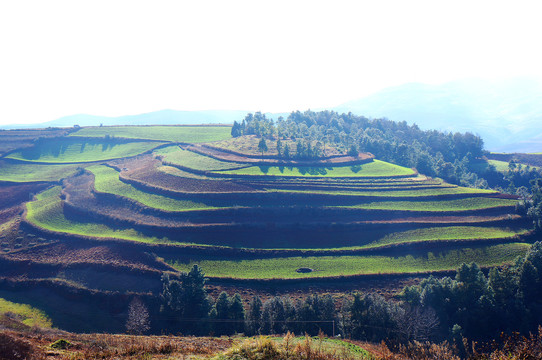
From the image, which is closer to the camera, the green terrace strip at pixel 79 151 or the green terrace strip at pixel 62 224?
the green terrace strip at pixel 62 224

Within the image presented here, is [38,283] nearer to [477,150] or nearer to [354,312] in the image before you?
[354,312]

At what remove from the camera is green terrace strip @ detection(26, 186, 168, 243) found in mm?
70812

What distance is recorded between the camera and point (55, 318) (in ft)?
169

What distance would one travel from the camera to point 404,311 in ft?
143

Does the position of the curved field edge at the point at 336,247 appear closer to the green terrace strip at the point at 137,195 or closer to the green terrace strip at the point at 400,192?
the green terrace strip at the point at 137,195

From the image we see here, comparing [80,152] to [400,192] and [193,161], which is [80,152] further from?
[400,192]

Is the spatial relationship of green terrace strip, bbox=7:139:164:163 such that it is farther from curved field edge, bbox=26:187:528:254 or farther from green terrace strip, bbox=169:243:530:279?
green terrace strip, bbox=169:243:530:279

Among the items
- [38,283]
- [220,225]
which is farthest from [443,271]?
[38,283]

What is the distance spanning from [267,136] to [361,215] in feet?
266

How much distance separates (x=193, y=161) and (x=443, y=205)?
277ft

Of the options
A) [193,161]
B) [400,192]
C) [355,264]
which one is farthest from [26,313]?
[400,192]

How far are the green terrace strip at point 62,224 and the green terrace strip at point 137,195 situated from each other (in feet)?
36.2

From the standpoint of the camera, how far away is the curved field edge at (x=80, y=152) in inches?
5157

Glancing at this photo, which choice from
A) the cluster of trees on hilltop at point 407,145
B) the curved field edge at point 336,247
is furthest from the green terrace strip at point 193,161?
the curved field edge at point 336,247
